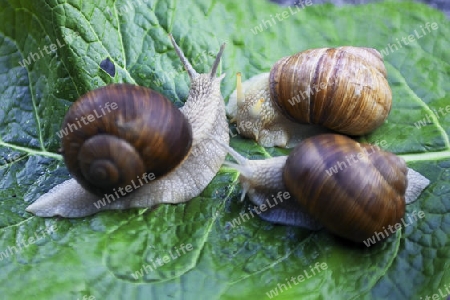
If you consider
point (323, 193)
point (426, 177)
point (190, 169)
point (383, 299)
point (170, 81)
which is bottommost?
point (383, 299)

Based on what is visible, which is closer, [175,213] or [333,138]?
[333,138]

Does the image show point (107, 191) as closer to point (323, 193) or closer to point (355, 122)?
point (323, 193)

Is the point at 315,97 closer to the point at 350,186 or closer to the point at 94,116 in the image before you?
the point at 350,186

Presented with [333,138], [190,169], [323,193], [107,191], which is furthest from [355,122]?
[107,191]

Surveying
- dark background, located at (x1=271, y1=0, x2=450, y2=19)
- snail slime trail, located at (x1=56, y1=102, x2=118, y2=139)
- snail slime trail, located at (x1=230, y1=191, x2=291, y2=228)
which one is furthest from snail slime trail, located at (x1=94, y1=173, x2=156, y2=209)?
dark background, located at (x1=271, y1=0, x2=450, y2=19)

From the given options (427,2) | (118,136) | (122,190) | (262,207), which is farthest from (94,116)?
(427,2)

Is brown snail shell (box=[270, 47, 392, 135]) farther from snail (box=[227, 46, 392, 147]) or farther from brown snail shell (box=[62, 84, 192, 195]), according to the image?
brown snail shell (box=[62, 84, 192, 195])

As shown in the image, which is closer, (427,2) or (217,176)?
(217,176)
